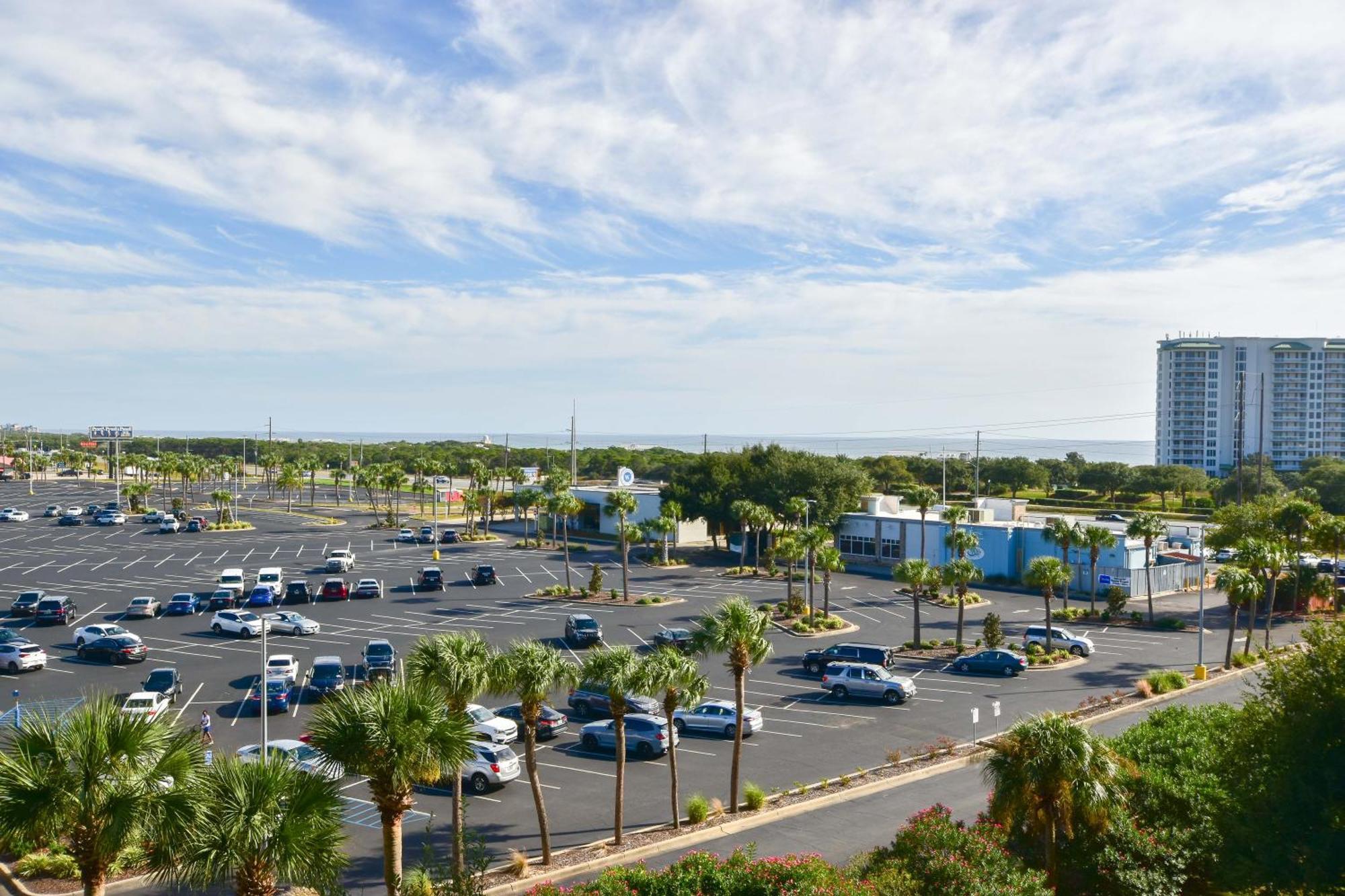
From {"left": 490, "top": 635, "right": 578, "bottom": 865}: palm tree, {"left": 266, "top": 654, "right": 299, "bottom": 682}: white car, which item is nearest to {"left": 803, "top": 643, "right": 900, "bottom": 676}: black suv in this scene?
{"left": 490, "top": 635, "right": 578, "bottom": 865}: palm tree

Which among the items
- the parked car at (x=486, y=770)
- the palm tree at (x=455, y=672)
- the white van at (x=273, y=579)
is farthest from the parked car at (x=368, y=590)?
the palm tree at (x=455, y=672)

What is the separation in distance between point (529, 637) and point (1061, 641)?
25.3 metres

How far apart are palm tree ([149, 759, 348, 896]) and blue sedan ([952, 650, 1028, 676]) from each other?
3231cm

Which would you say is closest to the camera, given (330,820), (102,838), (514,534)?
(102,838)

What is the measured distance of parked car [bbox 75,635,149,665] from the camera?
39906 mm

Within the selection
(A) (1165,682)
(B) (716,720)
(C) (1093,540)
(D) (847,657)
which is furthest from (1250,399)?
(B) (716,720)

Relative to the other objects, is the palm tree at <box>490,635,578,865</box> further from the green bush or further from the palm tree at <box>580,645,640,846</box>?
the green bush

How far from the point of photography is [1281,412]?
169250 mm

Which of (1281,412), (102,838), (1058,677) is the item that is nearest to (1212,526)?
(1058,677)

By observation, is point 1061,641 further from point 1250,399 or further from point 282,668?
point 1250,399

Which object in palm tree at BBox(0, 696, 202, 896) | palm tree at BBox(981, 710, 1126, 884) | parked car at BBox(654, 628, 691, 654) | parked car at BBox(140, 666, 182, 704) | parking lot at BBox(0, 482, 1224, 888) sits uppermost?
palm tree at BBox(0, 696, 202, 896)

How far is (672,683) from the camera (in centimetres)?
2283

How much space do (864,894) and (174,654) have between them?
120 feet

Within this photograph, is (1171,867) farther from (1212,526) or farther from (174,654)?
(1212,526)
